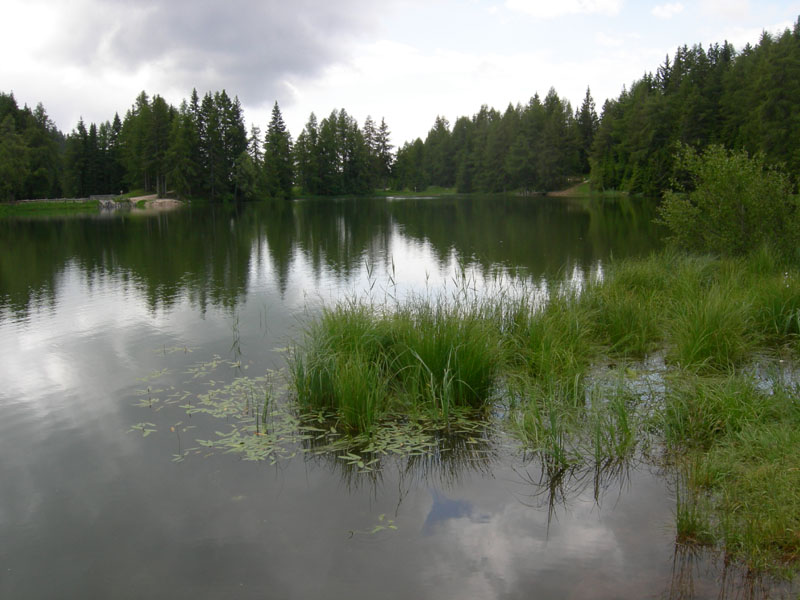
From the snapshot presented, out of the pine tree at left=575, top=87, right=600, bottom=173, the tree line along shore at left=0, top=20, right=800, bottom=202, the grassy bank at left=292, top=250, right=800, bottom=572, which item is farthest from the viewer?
the pine tree at left=575, top=87, right=600, bottom=173

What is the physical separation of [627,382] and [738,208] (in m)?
8.17

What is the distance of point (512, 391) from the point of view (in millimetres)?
7402

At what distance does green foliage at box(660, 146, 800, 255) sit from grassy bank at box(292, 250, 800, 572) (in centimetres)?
285

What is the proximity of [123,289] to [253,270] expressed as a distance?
4421mm

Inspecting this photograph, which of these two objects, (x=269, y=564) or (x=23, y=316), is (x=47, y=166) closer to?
Result: (x=23, y=316)

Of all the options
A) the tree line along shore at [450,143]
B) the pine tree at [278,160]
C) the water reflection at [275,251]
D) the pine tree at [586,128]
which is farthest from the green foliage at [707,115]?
the pine tree at [278,160]

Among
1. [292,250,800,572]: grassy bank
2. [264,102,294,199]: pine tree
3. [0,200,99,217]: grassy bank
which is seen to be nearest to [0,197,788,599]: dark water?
[292,250,800,572]: grassy bank

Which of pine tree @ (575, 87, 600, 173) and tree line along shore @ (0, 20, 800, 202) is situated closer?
tree line along shore @ (0, 20, 800, 202)

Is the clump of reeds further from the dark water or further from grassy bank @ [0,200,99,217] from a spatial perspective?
grassy bank @ [0,200,99,217]

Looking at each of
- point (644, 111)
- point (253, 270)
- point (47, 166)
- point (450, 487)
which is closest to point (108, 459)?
point (450, 487)

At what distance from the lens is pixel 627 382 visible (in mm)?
7480

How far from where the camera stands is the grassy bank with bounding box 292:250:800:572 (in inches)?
183

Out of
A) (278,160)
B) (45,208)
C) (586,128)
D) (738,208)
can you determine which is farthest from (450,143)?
(738,208)

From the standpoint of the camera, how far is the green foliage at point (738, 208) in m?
13.1
